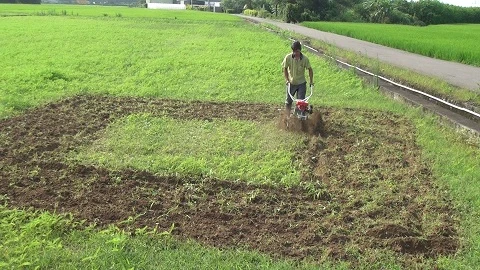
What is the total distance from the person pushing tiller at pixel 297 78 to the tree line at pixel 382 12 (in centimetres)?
4610

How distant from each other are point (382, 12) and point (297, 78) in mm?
48271

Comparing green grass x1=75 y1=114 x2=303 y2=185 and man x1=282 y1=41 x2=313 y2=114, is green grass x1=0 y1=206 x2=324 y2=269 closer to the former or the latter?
green grass x1=75 y1=114 x2=303 y2=185

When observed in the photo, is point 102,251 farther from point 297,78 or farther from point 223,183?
point 297,78

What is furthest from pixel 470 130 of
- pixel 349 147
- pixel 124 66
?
pixel 124 66

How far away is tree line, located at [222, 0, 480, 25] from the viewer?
52.9 m

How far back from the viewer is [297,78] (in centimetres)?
878

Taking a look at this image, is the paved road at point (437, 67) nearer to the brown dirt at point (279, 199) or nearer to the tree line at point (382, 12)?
the brown dirt at point (279, 199)

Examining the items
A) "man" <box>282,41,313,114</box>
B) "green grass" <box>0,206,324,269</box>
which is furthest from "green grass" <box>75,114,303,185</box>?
"green grass" <box>0,206,324,269</box>

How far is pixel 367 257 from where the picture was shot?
4.43m

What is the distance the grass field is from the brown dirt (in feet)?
0.07

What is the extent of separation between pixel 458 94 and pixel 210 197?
8283mm

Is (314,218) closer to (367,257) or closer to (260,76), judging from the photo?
(367,257)

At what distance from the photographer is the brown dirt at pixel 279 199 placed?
15.6 feet

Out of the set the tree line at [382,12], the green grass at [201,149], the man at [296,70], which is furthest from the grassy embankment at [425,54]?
the tree line at [382,12]
